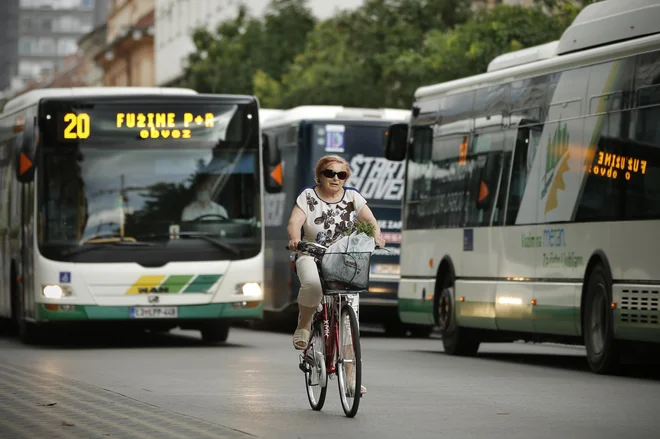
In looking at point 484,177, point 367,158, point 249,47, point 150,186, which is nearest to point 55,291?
point 150,186

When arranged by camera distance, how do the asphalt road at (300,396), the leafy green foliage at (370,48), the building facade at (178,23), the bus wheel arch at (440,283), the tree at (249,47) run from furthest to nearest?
1. the building facade at (178,23)
2. the tree at (249,47)
3. the leafy green foliage at (370,48)
4. the bus wheel arch at (440,283)
5. the asphalt road at (300,396)

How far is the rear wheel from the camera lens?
12.3m

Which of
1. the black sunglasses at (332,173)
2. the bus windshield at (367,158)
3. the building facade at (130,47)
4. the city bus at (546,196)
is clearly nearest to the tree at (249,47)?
the bus windshield at (367,158)

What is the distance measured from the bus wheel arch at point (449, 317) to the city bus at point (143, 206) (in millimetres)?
2232

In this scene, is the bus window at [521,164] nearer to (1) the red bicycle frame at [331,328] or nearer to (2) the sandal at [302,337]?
(2) the sandal at [302,337]

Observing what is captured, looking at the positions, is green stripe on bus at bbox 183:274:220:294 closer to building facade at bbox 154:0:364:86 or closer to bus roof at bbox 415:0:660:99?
bus roof at bbox 415:0:660:99

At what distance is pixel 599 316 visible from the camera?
1703cm

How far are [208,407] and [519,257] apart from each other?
22.6 ft

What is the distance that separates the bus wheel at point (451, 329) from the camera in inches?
831

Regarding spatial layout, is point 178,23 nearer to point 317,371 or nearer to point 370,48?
point 370,48

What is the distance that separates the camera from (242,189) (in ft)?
73.4

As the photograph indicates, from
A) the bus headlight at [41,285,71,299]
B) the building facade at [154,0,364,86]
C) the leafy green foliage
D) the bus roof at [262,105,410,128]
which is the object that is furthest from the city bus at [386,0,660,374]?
the building facade at [154,0,364,86]

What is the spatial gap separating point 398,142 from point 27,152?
183 inches

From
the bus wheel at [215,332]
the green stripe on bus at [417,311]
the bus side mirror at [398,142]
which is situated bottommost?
the bus wheel at [215,332]
